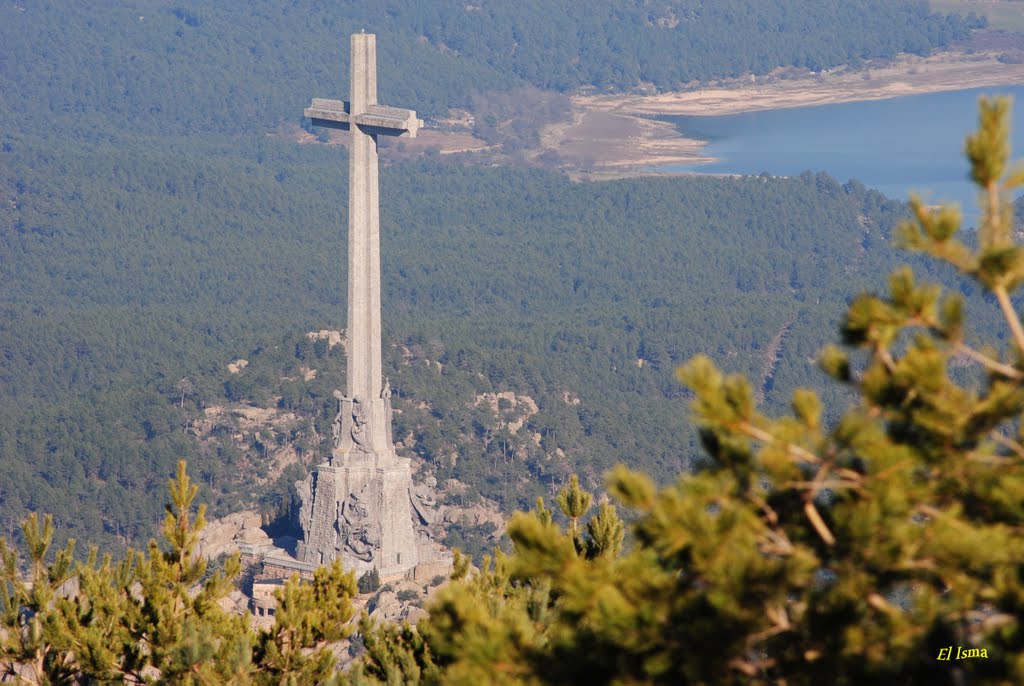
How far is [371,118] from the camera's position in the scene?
1407 inches

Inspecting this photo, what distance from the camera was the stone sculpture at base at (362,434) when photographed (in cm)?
3666

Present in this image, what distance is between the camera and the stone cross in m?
36.2

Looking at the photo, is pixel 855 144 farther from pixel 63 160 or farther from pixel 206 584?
pixel 206 584

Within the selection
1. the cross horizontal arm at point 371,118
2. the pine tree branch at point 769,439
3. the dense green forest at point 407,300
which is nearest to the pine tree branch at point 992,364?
the pine tree branch at point 769,439

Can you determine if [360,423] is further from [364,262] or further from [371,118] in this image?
[371,118]

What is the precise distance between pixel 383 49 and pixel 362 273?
11747cm

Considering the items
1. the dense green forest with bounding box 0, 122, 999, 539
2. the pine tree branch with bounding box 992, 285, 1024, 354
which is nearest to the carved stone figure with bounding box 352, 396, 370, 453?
the dense green forest with bounding box 0, 122, 999, 539

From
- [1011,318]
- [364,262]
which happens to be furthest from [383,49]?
[1011,318]

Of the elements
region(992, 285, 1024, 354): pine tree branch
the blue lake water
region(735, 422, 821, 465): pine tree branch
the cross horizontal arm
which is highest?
region(992, 285, 1024, 354): pine tree branch

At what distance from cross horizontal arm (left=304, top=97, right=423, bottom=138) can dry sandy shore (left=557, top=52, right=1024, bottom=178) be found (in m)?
88.1

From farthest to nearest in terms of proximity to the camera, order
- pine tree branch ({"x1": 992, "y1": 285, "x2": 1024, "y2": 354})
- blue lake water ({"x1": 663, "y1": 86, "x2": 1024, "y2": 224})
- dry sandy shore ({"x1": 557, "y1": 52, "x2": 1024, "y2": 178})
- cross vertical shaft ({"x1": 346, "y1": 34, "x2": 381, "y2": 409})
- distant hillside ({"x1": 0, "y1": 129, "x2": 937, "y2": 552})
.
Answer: blue lake water ({"x1": 663, "y1": 86, "x2": 1024, "y2": 224}), dry sandy shore ({"x1": 557, "y1": 52, "x2": 1024, "y2": 178}), distant hillside ({"x1": 0, "y1": 129, "x2": 937, "y2": 552}), cross vertical shaft ({"x1": 346, "y1": 34, "x2": 381, "y2": 409}), pine tree branch ({"x1": 992, "y1": 285, "x2": 1024, "y2": 354})

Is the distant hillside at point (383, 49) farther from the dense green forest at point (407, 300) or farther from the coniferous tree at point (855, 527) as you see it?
the coniferous tree at point (855, 527)

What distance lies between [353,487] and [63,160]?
8374 centimetres

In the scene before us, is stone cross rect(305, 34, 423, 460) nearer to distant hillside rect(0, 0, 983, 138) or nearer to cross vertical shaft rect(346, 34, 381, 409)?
cross vertical shaft rect(346, 34, 381, 409)
